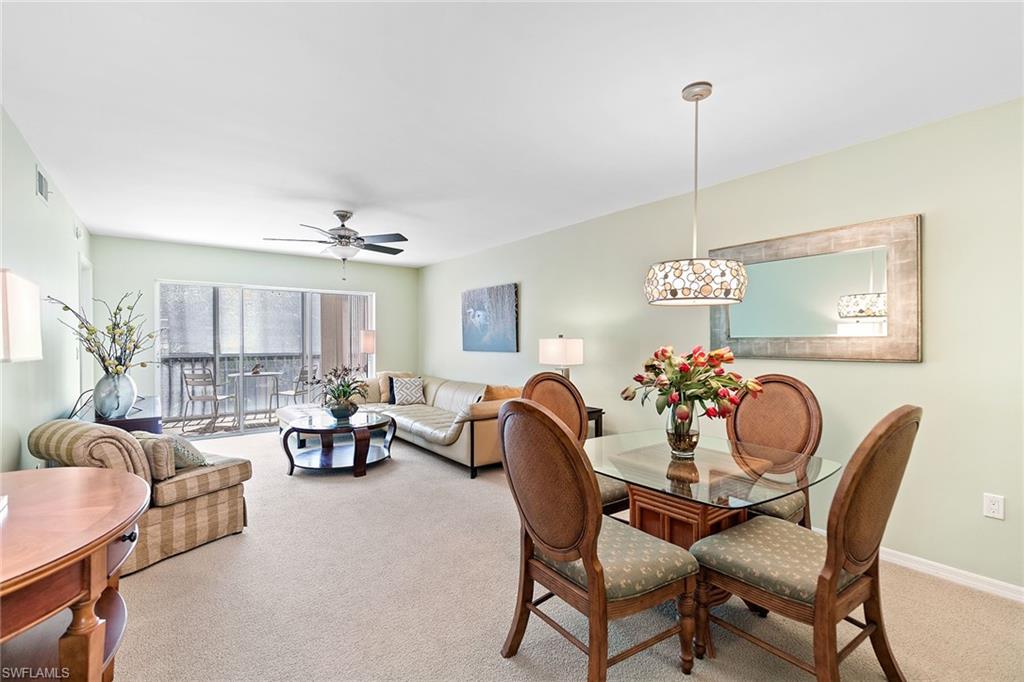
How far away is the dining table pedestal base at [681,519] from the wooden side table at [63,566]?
181cm

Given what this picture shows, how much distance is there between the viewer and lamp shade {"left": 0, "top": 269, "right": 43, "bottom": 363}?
4.06ft

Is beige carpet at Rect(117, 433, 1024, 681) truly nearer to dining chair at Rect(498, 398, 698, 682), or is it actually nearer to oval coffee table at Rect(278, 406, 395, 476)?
dining chair at Rect(498, 398, 698, 682)

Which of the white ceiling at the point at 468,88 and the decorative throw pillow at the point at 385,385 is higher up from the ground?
the white ceiling at the point at 468,88

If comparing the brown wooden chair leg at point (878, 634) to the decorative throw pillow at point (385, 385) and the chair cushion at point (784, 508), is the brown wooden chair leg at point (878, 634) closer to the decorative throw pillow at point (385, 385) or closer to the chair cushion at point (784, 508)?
the chair cushion at point (784, 508)

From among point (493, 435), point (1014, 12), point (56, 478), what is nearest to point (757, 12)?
point (1014, 12)

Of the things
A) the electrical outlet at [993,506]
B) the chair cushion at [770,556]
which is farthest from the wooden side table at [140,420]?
the electrical outlet at [993,506]

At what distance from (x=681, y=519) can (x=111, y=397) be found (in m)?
3.97

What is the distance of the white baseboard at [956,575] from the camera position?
2359 millimetres

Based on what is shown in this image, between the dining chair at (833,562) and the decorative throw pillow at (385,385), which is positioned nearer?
the dining chair at (833,562)

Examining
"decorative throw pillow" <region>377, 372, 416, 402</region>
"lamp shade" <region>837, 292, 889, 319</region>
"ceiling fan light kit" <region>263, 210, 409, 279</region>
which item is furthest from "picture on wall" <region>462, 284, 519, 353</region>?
"lamp shade" <region>837, 292, 889, 319</region>

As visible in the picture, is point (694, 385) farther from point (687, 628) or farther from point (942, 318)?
point (942, 318)

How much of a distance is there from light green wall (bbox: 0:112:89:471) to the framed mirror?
4.27 m

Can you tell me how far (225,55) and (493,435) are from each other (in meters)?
3.41

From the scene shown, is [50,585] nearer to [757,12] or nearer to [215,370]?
[757,12]
